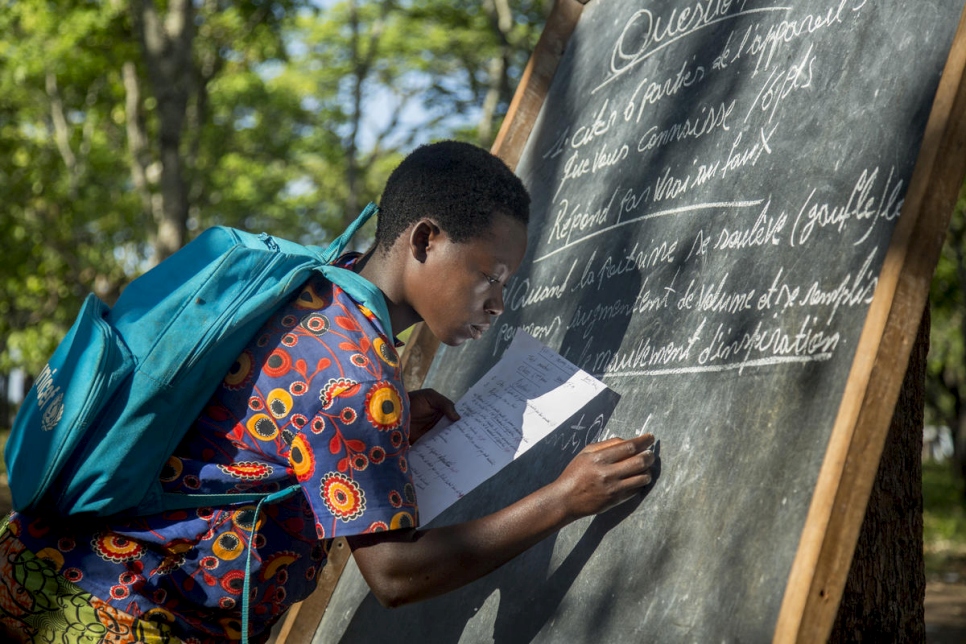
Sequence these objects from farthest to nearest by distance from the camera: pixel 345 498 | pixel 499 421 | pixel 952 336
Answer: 1. pixel 952 336
2. pixel 499 421
3. pixel 345 498

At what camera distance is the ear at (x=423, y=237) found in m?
2.04

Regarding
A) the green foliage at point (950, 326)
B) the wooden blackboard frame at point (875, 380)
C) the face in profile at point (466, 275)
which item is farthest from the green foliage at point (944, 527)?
the wooden blackboard frame at point (875, 380)

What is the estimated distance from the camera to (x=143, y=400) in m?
1.78

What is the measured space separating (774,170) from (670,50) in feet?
2.17

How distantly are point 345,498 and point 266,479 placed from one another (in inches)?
8.2

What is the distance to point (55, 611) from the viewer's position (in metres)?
1.89

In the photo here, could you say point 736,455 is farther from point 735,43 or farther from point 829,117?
point 735,43

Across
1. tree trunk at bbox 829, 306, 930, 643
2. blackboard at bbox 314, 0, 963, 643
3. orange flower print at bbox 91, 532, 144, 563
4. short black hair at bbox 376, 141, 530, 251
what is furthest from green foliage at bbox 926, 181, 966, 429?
orange flower print at bbox 91, 532, 144, 563

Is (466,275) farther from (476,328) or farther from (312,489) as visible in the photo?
(312,489)

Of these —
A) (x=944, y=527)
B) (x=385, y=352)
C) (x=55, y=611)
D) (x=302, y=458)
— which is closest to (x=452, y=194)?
(x=385, y=352)

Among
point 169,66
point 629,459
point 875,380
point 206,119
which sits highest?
point 875,380

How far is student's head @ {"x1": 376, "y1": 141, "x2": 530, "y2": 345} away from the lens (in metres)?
2.04

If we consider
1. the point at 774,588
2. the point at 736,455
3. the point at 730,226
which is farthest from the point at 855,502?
the point at 730,226

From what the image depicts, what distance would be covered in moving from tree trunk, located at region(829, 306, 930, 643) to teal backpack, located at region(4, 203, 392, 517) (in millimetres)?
1325
